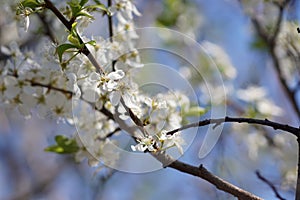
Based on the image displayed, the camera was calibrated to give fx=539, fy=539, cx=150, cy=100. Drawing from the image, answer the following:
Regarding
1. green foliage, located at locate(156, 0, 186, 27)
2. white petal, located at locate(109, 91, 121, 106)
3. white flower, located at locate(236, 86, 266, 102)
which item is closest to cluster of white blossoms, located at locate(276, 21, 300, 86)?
white flower, located at locate(236, 86, 266, 102)

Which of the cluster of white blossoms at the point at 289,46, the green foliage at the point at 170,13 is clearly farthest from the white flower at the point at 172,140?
the green foliage at the point at 170,13

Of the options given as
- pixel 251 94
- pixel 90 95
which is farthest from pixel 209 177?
pixel 251 94

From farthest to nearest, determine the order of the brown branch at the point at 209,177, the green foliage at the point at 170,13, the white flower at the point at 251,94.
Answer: the green foliage at the point at 170,13 → the white flower at the point at 251,94 → the brown branch at the point at 209,177

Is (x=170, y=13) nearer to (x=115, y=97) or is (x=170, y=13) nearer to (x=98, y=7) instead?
(x=98, y=7)

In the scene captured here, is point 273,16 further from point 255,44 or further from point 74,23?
point 74,23

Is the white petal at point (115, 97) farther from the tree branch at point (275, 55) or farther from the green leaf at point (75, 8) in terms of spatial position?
the tree branch at point (275, 55)

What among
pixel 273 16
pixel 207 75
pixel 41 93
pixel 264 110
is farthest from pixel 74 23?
pixel 273 16
